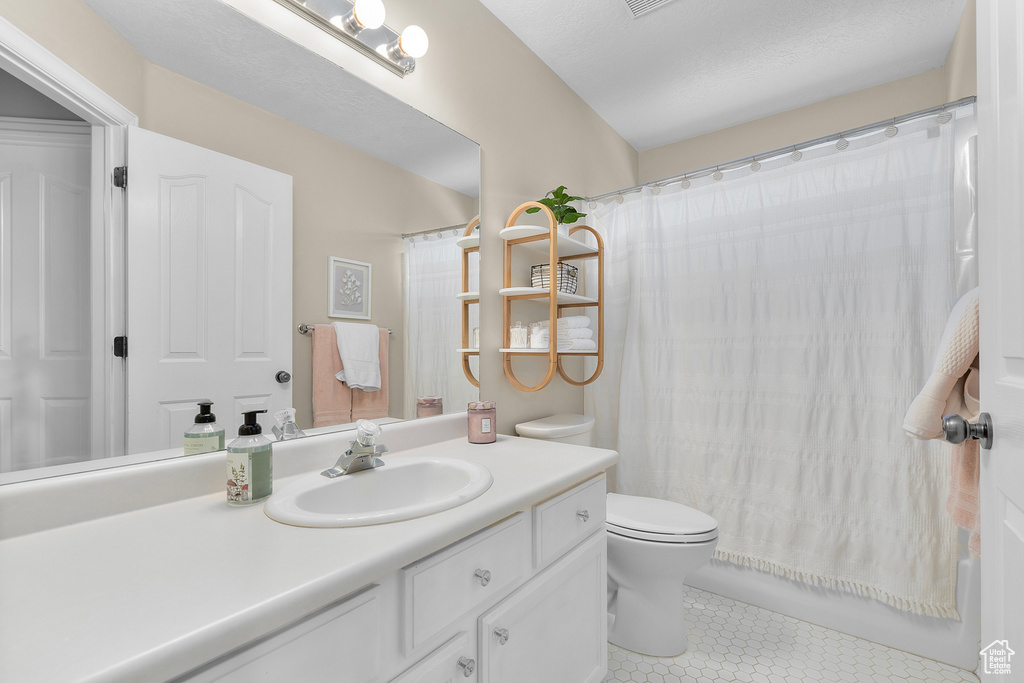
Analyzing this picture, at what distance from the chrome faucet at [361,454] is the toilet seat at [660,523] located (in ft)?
3.22

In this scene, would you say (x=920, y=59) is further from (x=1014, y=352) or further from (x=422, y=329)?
(x=422, y=329)

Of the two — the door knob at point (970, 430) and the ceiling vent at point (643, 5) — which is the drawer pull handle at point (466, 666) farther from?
the ceiling vent at point (643, 5)

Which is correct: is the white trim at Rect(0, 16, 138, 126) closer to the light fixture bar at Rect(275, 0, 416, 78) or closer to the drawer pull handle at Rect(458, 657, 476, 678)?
the light fixture bar at Rect(275, 0, 416, 78)

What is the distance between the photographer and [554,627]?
3.87 ft

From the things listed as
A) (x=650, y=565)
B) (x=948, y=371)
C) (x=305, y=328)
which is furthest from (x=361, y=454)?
(x=948, y=371)

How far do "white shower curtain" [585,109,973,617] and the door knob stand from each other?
1076 mm

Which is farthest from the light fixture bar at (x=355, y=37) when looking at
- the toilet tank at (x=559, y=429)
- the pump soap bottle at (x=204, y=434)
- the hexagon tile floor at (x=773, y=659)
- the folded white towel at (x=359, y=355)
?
the hexagon tile floor at (x=773, y=659)

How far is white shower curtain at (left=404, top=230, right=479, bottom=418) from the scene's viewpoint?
4.93 feet

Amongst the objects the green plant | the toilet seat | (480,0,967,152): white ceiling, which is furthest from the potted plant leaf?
the toilet seat

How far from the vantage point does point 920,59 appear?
2.12 meters

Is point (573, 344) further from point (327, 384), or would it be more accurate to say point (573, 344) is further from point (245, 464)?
point (245, 464)

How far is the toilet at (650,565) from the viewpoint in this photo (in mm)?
1632

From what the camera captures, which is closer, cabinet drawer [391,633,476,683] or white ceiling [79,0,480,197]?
cabinet drawer [391,633,476,683]

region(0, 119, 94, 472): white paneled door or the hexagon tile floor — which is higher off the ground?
region(0, 119, 94, 472): white paneled door
